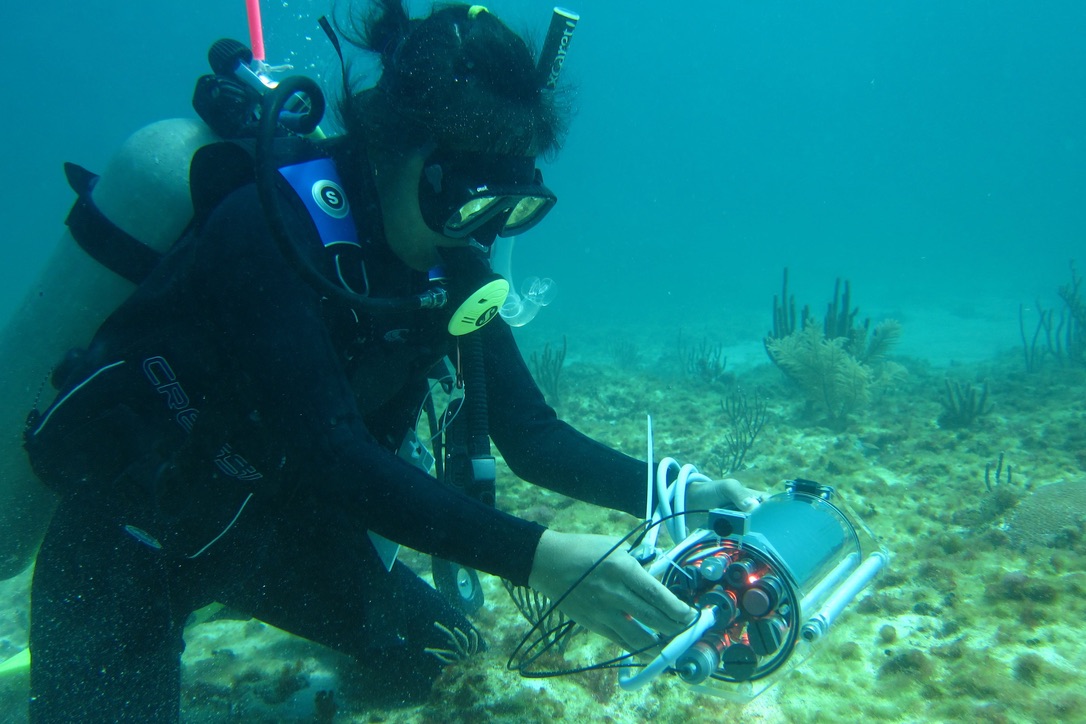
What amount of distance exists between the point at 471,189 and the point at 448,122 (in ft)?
0.71

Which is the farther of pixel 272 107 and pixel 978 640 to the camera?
pixel 978 640

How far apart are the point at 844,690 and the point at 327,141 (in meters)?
3.15

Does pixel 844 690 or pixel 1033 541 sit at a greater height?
pixel 1033 541

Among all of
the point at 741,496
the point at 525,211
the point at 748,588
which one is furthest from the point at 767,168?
the point at 748,588

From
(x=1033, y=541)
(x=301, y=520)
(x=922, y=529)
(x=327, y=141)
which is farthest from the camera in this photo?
(x=922, y=529)

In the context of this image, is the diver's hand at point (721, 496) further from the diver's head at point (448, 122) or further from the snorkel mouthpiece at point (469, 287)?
the diver's head at point (448, 122)

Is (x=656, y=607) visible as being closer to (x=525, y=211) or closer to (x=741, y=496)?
(x=741, y=496)

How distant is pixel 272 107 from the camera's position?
1575 millimetres

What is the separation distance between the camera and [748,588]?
136 cm

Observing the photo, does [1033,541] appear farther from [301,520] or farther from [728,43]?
[728,43]

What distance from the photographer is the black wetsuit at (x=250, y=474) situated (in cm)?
139

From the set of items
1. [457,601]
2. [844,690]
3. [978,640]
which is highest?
[978,640]

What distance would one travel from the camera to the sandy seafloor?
217cm

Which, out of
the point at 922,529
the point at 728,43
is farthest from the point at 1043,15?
the point at 922,529
